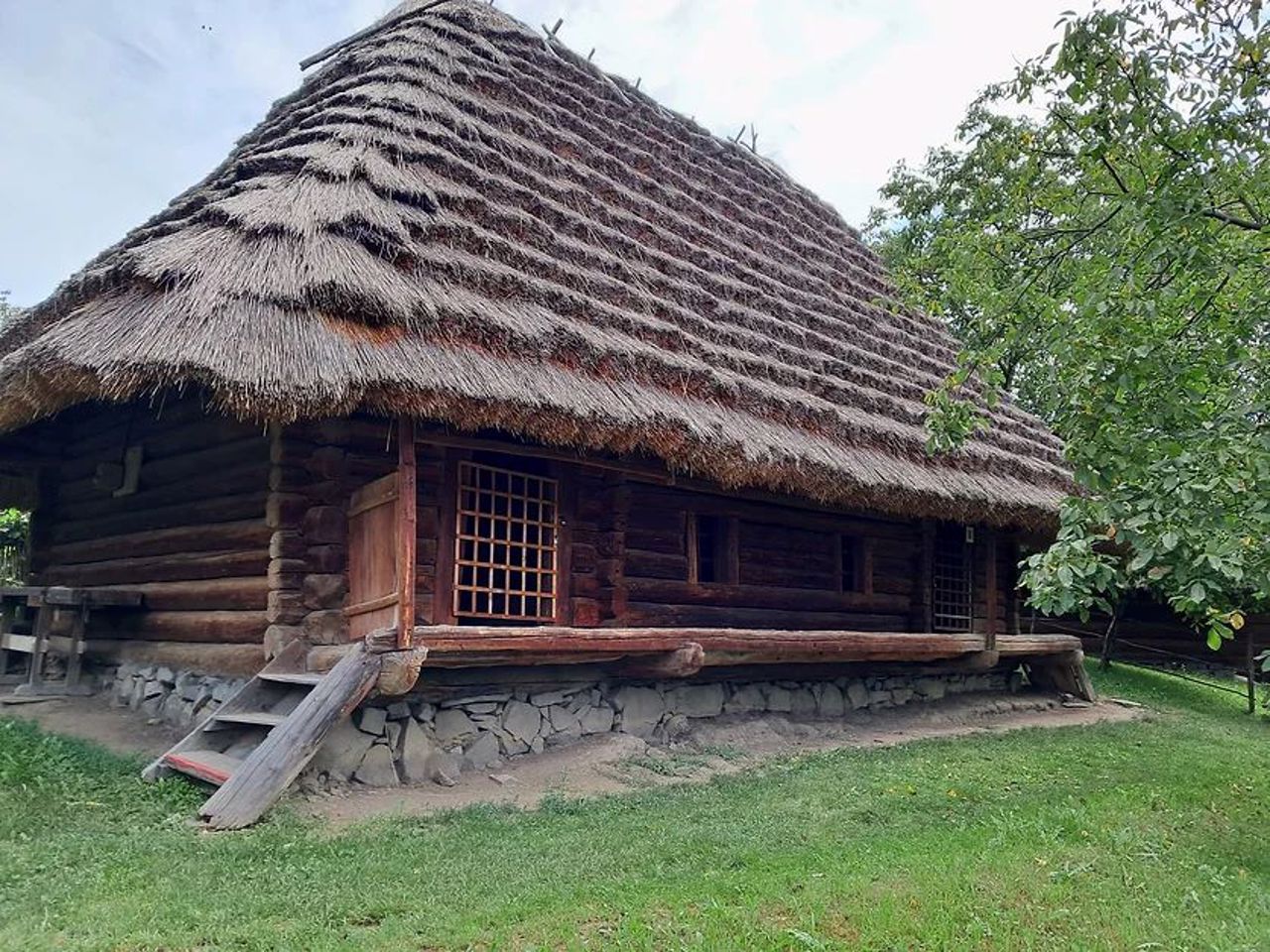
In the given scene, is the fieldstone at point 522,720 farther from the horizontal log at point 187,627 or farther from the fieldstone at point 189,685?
the fieldstone at point 189,685

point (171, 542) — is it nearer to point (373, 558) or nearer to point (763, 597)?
point (373, 558)

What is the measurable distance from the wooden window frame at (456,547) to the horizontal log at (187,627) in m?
1.42

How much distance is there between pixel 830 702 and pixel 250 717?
6476 millimetres

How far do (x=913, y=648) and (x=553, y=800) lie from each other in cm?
537

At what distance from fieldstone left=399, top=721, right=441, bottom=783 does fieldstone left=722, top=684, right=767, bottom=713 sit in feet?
11.6

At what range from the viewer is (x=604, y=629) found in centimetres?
777

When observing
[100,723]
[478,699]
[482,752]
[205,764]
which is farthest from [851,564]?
[100,723]

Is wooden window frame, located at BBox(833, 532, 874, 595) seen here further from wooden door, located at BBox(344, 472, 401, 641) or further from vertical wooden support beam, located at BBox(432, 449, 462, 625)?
wooden door, located at BBox(344, 472, 401, 641)

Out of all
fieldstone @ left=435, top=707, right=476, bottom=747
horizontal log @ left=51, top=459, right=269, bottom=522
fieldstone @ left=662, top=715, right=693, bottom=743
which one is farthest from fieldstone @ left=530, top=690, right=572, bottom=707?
horizontal log @ left=51, top=459, right=269, bottom=522

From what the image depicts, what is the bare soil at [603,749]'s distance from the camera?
6617 mm

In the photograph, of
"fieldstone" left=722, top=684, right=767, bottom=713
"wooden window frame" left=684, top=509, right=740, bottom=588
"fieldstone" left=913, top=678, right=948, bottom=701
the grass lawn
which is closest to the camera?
the grass lawn

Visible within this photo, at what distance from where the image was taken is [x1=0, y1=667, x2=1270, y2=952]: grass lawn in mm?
4188

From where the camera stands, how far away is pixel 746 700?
10086 mm

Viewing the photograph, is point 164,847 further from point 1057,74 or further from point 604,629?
point 1057,74
